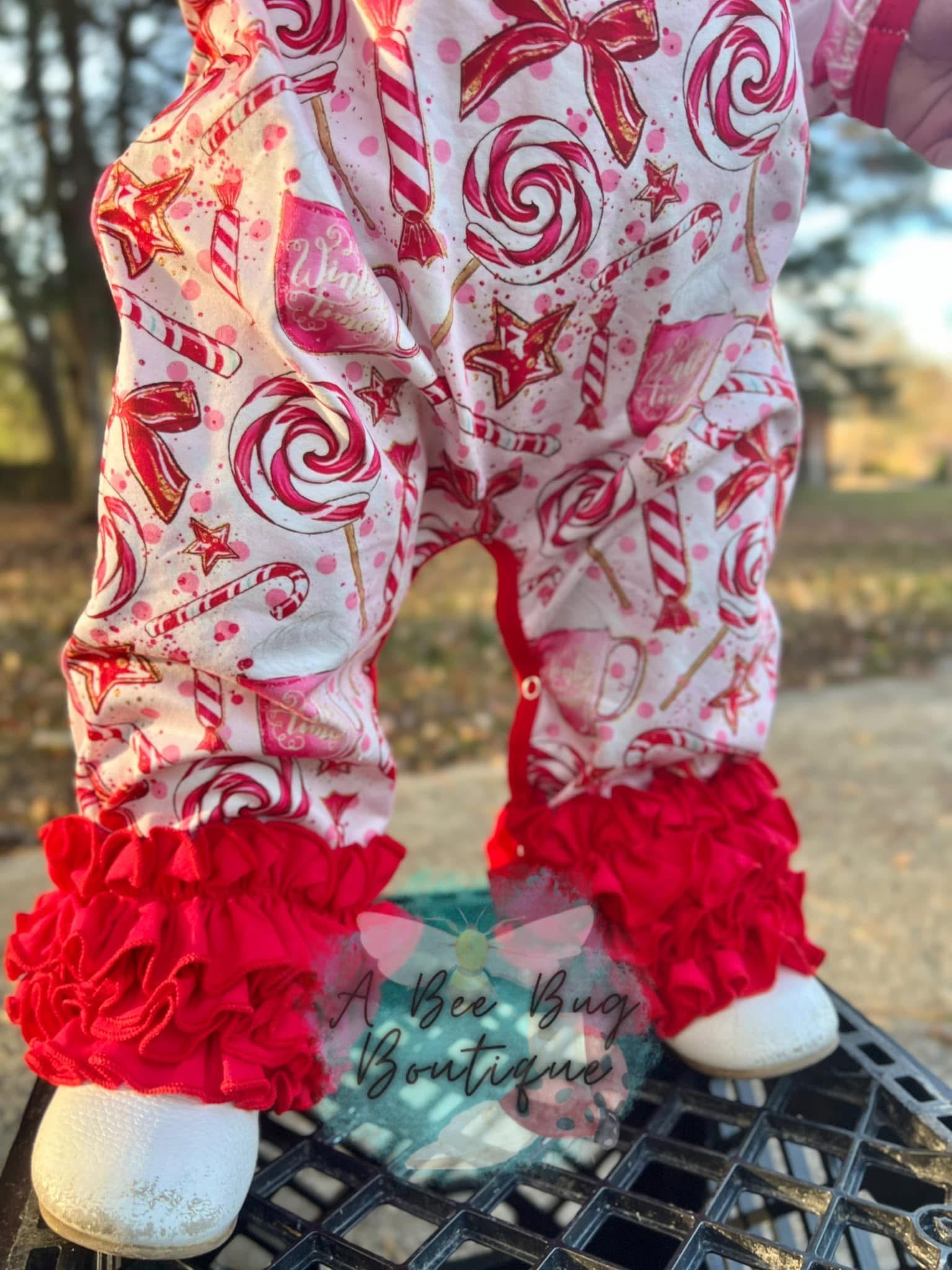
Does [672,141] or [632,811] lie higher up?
[672,141]

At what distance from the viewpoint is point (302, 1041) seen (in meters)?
0.58

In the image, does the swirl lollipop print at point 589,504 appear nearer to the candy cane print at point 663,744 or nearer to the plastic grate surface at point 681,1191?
the candy cane print at point 663,744

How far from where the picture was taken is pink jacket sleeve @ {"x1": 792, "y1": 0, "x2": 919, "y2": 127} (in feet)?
2.12

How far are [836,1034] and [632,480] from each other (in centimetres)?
39

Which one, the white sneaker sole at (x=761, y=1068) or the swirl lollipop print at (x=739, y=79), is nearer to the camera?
the swirl lollipop print at (x=739, y=79)

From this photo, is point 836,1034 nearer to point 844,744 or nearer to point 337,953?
point 337,953

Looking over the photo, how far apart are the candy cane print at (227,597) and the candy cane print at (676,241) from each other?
0.24 metres

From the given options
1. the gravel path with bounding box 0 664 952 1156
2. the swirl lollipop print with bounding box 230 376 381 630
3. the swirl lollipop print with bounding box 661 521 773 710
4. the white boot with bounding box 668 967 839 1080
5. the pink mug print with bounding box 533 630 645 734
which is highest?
the swirl lollipop print with bounding box 230 376 381 630

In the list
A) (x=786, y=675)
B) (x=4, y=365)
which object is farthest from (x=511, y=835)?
(x=4, y=365)

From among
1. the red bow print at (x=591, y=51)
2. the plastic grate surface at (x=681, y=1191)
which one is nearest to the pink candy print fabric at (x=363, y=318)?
the red bow print at (x=591, y=51)

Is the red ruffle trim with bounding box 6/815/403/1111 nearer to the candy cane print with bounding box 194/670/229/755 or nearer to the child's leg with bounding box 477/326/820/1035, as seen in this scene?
the candy cane print with bounding box 194/670/229/755

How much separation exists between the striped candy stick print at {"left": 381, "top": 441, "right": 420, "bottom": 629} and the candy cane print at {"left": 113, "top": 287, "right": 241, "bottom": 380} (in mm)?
105

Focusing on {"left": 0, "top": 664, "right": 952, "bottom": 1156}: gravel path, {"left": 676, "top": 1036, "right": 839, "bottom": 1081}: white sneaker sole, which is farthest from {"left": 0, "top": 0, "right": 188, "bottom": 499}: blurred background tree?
{"left": 676, "top": 1036, "right": 839, "bottom": 1081}: white sneaker sole

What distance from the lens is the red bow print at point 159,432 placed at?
0.56 m
